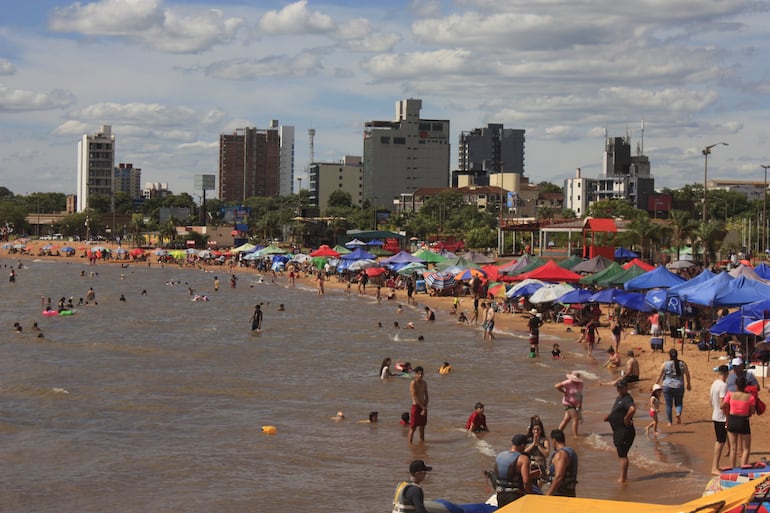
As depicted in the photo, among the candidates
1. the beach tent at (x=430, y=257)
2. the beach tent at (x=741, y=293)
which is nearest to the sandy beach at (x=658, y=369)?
the beach tent at (x=741, y=293)

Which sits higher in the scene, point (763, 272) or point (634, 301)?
point (763, 272)

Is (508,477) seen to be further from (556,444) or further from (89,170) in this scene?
(89,170)

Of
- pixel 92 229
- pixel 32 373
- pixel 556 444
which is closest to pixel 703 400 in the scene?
pixel 556 444

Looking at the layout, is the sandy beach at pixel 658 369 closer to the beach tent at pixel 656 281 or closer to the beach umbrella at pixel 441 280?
the beach umbrella at pixel 441 280

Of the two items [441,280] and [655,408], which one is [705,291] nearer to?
[655,408]

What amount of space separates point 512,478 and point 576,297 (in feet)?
78.0

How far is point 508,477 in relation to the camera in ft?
34.2

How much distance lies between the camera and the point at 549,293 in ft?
116

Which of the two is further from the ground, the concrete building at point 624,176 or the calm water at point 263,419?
the concrete building at point 624,176

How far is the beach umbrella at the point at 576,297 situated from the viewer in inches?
1307

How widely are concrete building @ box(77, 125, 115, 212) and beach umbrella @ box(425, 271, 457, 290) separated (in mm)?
150571

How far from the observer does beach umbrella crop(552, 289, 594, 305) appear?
33188 millimetres

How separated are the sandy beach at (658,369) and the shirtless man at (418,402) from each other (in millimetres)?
4132

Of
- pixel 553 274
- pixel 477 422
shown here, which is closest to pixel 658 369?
pixel 477 422
